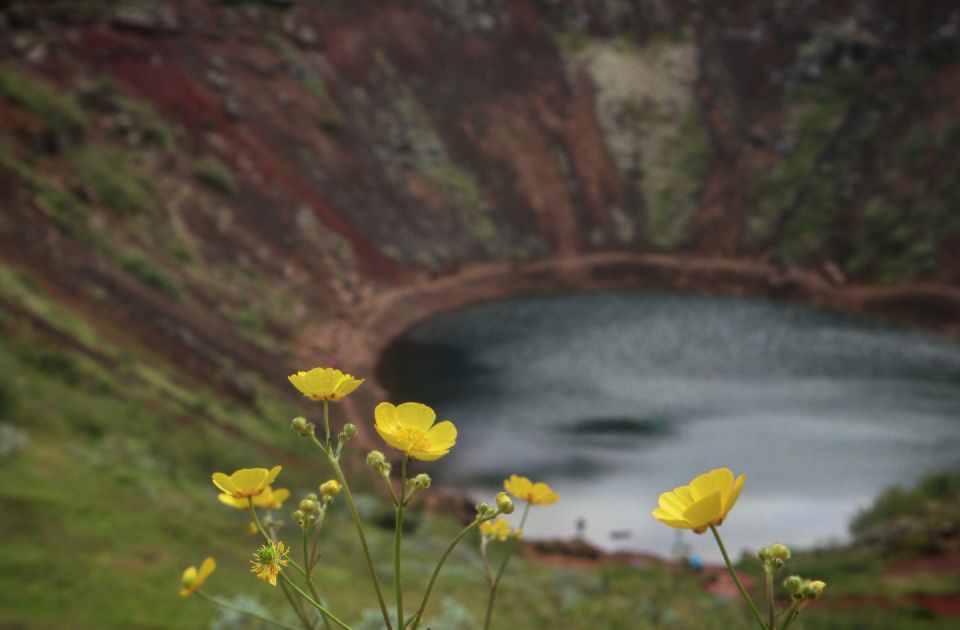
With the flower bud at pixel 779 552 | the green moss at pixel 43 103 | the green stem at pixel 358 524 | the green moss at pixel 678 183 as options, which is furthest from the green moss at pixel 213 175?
the flower bud at pixel 779 552

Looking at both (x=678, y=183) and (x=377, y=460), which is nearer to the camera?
(x=377, y=460)

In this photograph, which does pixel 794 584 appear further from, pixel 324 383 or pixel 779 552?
pixel 324 383

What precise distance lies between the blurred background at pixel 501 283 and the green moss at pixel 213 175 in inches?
4.0

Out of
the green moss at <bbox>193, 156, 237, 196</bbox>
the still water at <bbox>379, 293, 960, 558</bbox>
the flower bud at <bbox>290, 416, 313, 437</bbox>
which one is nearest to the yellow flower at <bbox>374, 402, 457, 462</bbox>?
the flower bud at <bbox>290, 416, 313, 437</bbox>

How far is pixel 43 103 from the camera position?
21172mm

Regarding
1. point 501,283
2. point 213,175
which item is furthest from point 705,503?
point 501,283

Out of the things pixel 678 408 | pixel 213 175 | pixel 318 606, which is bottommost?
pixel 318 606

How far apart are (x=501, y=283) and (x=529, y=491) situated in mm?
30249

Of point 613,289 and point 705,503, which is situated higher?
point 613,289

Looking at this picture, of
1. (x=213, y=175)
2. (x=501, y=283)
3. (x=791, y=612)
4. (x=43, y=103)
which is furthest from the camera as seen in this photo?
(x=501, y=283)

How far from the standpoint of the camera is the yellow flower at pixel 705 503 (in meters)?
1.15

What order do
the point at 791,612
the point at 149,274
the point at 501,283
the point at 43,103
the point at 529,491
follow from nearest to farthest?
the point at 791,612
the point at 529,491
the point at 149,274
the point at 43,103
the point at 501,283

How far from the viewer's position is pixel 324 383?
130 centimetres

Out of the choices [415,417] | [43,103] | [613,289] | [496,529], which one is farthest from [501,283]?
[415,417]
